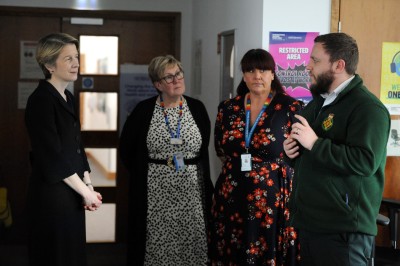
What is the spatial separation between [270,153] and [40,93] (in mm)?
1233

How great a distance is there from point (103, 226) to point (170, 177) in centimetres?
189

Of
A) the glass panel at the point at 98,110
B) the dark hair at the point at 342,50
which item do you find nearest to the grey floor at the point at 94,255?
the glass panel at the point at 98,110

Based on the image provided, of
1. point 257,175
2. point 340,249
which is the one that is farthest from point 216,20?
point 340,249

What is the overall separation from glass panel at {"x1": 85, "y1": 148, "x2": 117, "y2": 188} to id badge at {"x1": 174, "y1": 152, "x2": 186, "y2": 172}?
1735 mm

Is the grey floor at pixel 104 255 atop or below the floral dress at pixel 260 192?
below

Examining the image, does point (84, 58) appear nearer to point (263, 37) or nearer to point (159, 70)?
point (159, 70)

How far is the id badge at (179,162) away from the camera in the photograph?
360 centimetres

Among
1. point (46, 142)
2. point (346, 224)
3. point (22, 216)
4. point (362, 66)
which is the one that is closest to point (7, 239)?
point (22, 216)

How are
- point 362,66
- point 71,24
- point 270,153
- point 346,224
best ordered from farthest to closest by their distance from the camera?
point 71,24 < point 362,66 < point 270,153 < point 346,224

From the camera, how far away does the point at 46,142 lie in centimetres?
270

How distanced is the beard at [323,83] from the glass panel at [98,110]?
3.04 m

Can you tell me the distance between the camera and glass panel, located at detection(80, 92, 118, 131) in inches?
205

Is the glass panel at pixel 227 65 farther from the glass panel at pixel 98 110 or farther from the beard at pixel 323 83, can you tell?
the beard at pixel 323 83

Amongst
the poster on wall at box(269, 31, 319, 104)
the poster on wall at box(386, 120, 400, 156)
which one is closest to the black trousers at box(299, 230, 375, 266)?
the poster on wall at box(269, 31, 319, 104)
